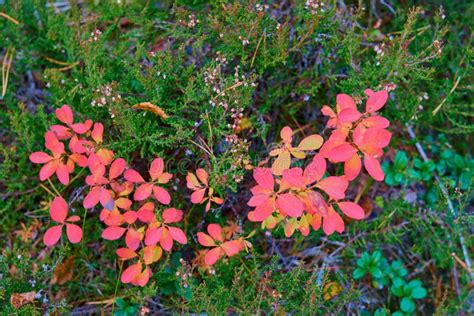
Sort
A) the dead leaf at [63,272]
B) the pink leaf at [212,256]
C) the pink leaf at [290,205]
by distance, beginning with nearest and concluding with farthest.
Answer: the pink leaf at [290,205] → the pink leaf at [212,256] → the dead leaf at [63,272]

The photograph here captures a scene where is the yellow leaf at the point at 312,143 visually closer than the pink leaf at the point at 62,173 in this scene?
Yes

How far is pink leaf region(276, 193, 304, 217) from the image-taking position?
1997mm

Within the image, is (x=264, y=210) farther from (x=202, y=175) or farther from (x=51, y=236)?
(x=51, y=236)

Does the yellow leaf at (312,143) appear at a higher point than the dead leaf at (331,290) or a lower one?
higher

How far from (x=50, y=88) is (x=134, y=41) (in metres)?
0.57

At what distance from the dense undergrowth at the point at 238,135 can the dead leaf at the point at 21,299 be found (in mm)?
10

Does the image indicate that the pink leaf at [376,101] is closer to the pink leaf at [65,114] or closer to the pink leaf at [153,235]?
the pink leaf at [153,235]

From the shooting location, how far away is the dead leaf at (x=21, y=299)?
2.22 metres

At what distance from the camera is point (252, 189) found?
2.11 meters

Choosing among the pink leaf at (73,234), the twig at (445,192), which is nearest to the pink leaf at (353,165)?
the twig at (445,192)

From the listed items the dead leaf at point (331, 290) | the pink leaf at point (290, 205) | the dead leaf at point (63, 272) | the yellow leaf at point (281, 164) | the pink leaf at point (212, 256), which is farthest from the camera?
the dead leaf at point (63, 272)

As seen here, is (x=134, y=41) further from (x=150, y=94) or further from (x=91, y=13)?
(x=150, y=94)

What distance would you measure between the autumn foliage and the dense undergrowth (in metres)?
0.09

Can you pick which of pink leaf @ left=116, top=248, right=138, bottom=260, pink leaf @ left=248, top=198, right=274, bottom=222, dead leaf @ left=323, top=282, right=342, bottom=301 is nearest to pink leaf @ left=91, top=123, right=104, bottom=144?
pink leaf @ left=116, top=248, right=138, bottom=260
